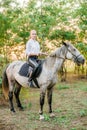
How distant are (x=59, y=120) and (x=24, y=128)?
1.14 meters

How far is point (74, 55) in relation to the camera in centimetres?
796

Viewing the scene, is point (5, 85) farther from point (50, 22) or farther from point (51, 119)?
point (50, 22)

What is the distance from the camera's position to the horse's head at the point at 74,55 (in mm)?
7872

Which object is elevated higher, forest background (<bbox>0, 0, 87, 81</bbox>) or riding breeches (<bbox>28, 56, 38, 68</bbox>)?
forest background (<bbox>0, 0, 87, 81</bbox>)

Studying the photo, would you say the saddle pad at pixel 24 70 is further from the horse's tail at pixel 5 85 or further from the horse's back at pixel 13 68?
the horse's tail at pixel 5 85

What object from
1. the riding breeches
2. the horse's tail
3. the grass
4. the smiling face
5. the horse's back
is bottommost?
the grass

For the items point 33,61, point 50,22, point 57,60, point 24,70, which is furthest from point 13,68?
point 50,22

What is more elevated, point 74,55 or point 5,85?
point 74,55

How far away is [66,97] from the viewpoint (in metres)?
12.3

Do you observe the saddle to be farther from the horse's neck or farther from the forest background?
the forest background

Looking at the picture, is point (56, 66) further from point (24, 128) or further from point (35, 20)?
point (35, 20)

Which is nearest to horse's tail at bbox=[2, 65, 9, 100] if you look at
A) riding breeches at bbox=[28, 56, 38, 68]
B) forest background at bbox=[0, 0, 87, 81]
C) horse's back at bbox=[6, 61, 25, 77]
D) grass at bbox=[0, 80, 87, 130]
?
horse's back at bbox=[6, 61, 25, 77]

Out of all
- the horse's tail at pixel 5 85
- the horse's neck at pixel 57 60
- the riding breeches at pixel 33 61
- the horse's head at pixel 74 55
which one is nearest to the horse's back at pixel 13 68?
the horse's tail at pixel 5 85

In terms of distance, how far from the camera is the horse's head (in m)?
7.87
